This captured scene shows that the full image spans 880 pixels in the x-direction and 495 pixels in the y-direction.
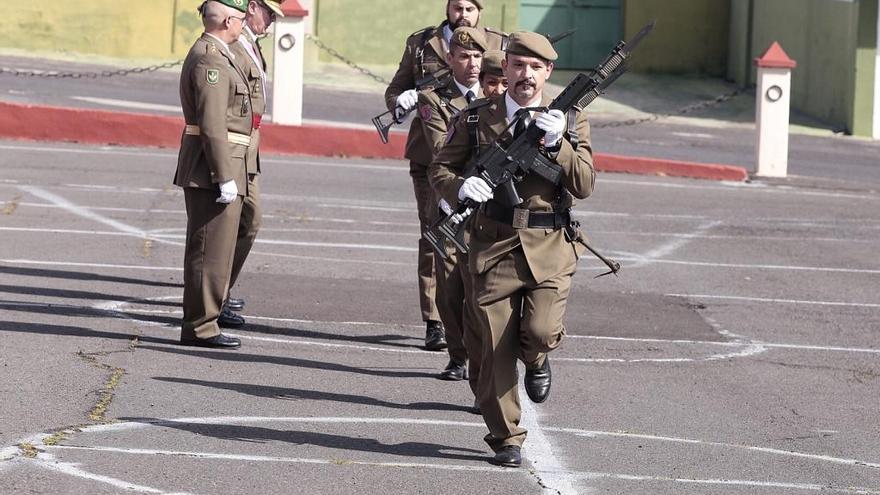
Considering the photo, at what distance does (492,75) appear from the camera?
29.2ft

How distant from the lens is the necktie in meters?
7.78

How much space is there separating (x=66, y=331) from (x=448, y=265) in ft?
8.68

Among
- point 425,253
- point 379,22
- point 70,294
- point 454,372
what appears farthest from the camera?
point 379,22

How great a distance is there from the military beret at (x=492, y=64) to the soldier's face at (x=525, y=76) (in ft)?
2.92

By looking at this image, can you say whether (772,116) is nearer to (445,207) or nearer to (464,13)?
(464,13)

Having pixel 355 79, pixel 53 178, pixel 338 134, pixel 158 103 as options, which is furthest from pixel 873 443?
pixel 355 79

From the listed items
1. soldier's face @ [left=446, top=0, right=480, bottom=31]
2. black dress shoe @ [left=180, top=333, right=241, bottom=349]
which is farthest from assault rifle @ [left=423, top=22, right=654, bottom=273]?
black dress shoe @ [left=180, top=333, right=241, bottom=349]

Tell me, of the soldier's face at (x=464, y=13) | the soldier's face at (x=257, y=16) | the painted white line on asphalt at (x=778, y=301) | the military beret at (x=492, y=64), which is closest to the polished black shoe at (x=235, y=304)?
the soldier's face at (x=257, y=16)

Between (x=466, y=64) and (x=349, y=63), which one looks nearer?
(x=466, y=64)

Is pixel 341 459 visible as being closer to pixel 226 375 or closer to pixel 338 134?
pixel 226 375

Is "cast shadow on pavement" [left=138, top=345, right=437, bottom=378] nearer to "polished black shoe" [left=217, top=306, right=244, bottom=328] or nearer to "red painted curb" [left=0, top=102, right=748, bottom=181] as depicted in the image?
"polished black shoe" [left=217, top=306, right=244, bottom=328]

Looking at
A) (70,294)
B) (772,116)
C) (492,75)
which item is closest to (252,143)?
(70,294)

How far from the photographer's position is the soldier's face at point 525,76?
777 centimetres

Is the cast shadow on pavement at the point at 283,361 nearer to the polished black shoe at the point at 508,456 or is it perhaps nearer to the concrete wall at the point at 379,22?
the polished black shoe at the point at 508,456
